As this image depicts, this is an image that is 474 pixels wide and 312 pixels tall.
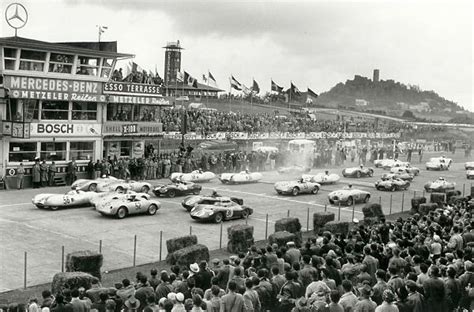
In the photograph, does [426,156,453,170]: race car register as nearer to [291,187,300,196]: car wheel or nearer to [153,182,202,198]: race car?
[291,187,300,196]: car wheel

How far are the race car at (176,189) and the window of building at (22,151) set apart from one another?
920cm

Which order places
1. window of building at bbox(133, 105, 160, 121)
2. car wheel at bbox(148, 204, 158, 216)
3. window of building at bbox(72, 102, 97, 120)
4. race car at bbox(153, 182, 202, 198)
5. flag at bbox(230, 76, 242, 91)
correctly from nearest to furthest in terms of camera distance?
car wheel at bbox(148, 204, 158, 216)
race car at bbox(153, 182, 202, 198)
window of building at bbox(72, 102, 97, 120)
window of building at bbox(133, 105, 160, 121)
flag at bbox(230, 76, 242, 91)

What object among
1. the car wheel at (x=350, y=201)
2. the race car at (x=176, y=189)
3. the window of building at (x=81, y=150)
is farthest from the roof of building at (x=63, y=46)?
the car wheel at (x=350, y=201)

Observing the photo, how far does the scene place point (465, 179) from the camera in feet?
173

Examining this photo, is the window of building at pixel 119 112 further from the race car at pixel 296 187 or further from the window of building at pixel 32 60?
the race car at pixel 296 187

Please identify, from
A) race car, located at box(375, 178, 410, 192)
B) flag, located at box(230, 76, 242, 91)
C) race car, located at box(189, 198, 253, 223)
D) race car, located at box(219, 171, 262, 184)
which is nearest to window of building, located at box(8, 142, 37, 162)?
race car, located at box(219, 171, 262, 184)

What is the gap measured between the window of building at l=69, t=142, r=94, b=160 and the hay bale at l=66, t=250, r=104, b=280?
23.9 m

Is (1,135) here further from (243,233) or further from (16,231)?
(243,233)

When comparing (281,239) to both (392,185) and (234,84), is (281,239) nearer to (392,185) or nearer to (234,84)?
(392,185)

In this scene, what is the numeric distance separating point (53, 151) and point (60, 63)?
588 cm

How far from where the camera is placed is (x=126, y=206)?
27.8 metres

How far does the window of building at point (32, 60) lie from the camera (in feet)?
122

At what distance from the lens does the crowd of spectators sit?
10.7 meters

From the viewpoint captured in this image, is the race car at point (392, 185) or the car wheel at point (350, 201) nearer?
the car wheel at point (350, 201)
